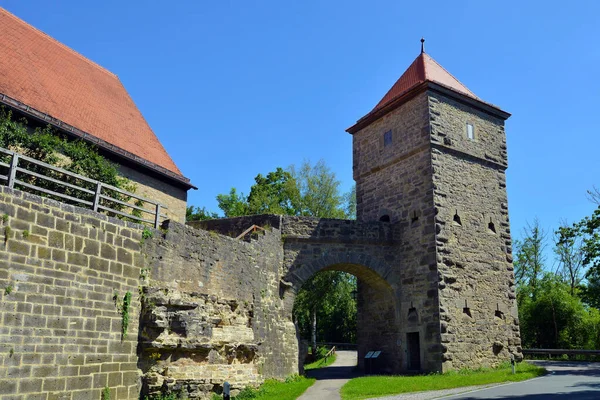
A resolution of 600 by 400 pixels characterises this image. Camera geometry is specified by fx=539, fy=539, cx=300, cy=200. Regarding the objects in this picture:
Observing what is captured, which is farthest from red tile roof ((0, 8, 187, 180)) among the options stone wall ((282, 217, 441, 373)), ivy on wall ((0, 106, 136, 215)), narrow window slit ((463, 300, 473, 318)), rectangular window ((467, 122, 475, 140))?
narrow window slit ((463, 300, 473, 318))

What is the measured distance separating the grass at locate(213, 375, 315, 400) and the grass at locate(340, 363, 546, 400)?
1202mm

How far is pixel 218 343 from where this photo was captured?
13.0 metres

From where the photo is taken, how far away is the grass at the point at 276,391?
12.9 m

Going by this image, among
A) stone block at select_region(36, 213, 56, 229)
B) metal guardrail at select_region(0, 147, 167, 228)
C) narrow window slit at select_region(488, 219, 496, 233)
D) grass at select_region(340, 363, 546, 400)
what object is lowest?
grass at select_region(340, 363, 546, 400)

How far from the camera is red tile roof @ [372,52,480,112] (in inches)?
808

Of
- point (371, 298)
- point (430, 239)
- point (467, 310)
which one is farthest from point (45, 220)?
point (467, 310)

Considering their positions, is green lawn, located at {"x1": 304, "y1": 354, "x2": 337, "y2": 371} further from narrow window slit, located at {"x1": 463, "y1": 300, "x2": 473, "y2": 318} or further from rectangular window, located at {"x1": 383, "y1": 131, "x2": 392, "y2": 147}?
rectangular window, located at {"x1": 383, "y1": 131, "x2": 392, "y2": 147}

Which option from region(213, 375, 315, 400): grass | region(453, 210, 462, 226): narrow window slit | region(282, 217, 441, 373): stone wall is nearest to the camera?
region(213, 375, 315, 400): grass

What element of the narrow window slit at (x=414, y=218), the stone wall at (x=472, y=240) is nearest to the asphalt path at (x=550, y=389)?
the stone wall at (x=472, y=240)

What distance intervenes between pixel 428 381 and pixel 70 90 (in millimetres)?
14649

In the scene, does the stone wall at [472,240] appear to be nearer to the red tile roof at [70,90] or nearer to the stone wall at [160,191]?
the stone wall at [160,191]

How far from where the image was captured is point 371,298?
20.2 m

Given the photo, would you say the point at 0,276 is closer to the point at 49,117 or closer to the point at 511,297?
Result: the point at 49,117

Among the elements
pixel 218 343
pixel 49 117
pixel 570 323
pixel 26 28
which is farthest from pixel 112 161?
pixel 570 323
